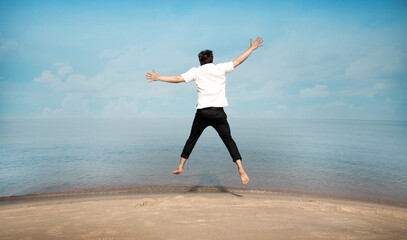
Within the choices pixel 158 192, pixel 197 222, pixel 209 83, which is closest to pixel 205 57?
pixel 209 83

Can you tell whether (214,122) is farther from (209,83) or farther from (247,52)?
(247,52)

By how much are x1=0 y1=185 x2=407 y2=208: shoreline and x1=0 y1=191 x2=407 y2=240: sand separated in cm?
239

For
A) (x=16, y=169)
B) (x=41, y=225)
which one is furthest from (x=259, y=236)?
(x=16, y=169)

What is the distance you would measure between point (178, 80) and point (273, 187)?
558 centimetres

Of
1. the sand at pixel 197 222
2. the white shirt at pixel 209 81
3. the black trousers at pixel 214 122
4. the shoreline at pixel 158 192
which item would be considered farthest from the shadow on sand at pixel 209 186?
the white shirt at pixel 209 81

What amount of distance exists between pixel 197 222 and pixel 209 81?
2585 mm

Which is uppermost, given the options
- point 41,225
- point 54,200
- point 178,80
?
point 178,80

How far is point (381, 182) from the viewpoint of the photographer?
9992mm

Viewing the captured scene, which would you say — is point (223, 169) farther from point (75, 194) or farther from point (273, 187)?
point (75, 194)

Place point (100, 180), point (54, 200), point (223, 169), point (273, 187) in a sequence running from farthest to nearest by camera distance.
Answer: point (223, 169) → point (100, 180) → point (273, 187) → point (54, 200)

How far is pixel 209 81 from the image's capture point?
5266 mm

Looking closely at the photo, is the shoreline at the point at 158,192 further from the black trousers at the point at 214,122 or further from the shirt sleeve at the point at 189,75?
the shirt sleeve at the point at 189,75

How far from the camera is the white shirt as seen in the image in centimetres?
524

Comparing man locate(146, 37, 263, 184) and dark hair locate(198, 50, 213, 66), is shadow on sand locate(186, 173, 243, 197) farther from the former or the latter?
dark hair locate(198, 50, 213, 66)
